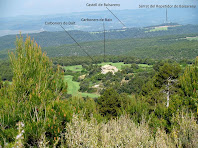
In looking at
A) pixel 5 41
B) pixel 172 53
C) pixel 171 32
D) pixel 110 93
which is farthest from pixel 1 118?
pixel 171 32

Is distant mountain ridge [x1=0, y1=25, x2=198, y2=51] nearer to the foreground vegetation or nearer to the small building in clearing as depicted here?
the small building in clearing

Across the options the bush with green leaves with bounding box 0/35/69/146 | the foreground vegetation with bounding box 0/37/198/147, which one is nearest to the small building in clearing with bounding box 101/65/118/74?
the foreground vegetation with bounding box 0/37/198/147

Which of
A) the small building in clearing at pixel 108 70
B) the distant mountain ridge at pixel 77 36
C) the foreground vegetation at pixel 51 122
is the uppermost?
the distant mountain ridge at pixel 77 36

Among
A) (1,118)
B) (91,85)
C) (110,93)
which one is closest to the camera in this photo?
(1,118)

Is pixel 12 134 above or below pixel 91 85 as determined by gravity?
above

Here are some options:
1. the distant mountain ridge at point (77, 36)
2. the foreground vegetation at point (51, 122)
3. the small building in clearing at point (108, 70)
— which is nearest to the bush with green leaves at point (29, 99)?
the foreground vegetation at point (51, 122)

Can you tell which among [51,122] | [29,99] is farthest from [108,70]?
[51,122]

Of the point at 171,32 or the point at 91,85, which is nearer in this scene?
the point at 91,85

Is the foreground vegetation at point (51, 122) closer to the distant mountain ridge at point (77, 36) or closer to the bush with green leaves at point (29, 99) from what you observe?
the bush with green leaves at point (29, 99)

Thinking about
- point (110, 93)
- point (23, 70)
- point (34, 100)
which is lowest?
point (110, 93)

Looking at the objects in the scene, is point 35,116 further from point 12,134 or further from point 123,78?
point 123,78

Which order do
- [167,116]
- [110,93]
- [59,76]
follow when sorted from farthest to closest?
[110,93] → [167,116] → [59,76]
